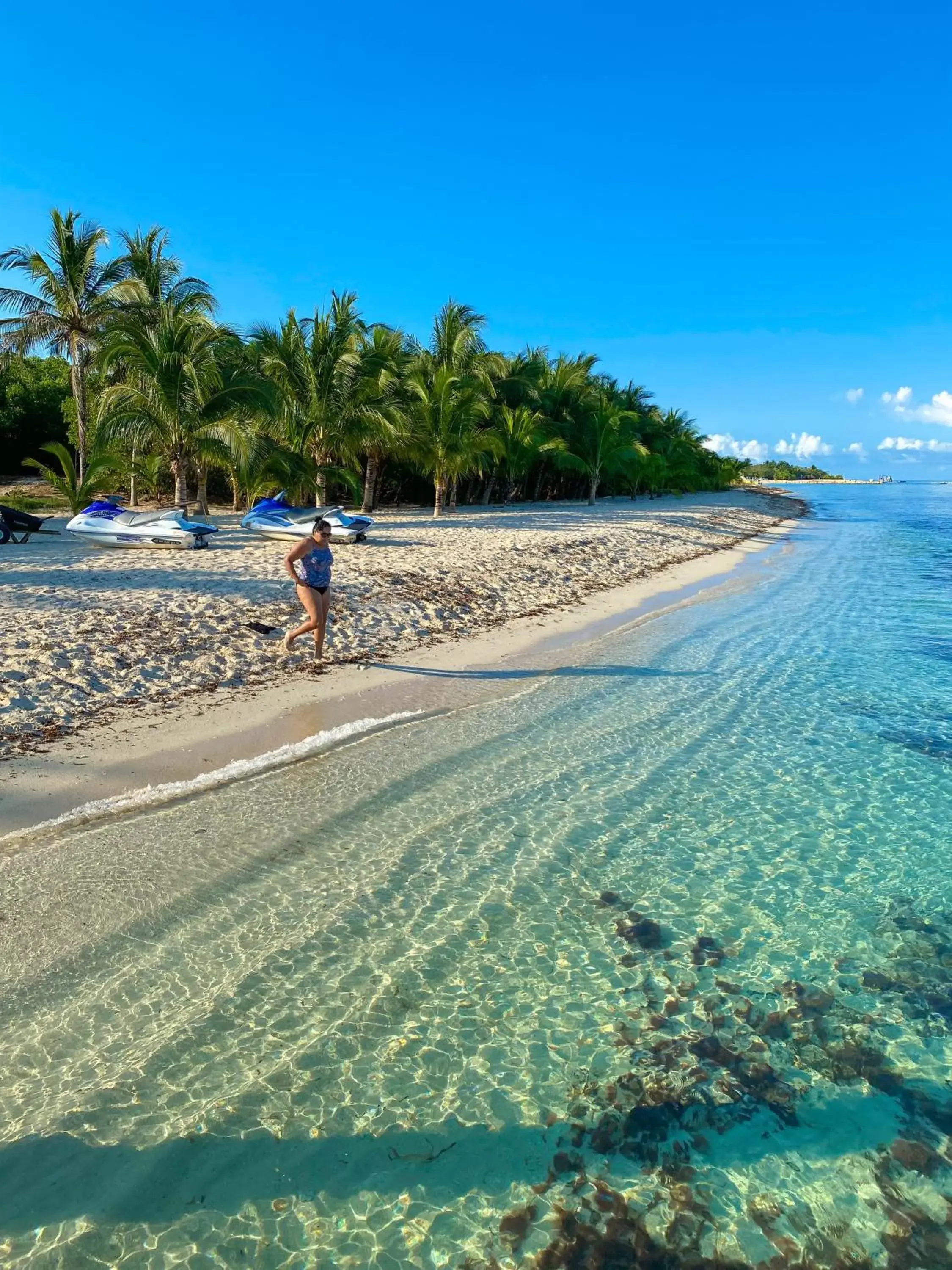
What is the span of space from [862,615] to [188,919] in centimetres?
1492

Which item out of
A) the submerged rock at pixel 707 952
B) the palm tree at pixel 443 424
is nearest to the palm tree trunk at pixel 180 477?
the palm tree at pixel 443 424

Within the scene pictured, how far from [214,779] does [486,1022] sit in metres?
3.31

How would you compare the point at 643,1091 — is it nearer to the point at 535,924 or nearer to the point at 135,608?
the point at 535,924

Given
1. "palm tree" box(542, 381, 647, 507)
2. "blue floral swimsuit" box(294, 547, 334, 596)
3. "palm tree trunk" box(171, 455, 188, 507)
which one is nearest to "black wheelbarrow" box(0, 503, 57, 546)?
"palm tree trunk" box(171, 455, 188, 507)

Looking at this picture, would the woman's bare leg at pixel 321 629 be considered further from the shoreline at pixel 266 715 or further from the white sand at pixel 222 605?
the shoreline at pixel 266 715

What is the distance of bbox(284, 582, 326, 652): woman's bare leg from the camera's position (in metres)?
8.72

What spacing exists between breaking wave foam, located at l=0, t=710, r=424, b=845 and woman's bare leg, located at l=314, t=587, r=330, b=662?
1.78m

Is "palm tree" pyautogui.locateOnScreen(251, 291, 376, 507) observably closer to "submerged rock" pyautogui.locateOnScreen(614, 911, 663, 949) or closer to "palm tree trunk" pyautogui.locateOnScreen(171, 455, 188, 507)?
"palm tree trunk" pyautogui.locateOnScreen(171, 455, 188, 507)

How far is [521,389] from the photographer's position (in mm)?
36562

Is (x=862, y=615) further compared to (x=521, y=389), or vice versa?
(x=521, y=389)

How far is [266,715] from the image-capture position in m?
7.61

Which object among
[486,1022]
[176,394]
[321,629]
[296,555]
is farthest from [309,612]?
[176,394]

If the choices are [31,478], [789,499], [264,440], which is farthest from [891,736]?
[789,499]

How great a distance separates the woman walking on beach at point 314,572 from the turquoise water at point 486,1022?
2.53 metres
